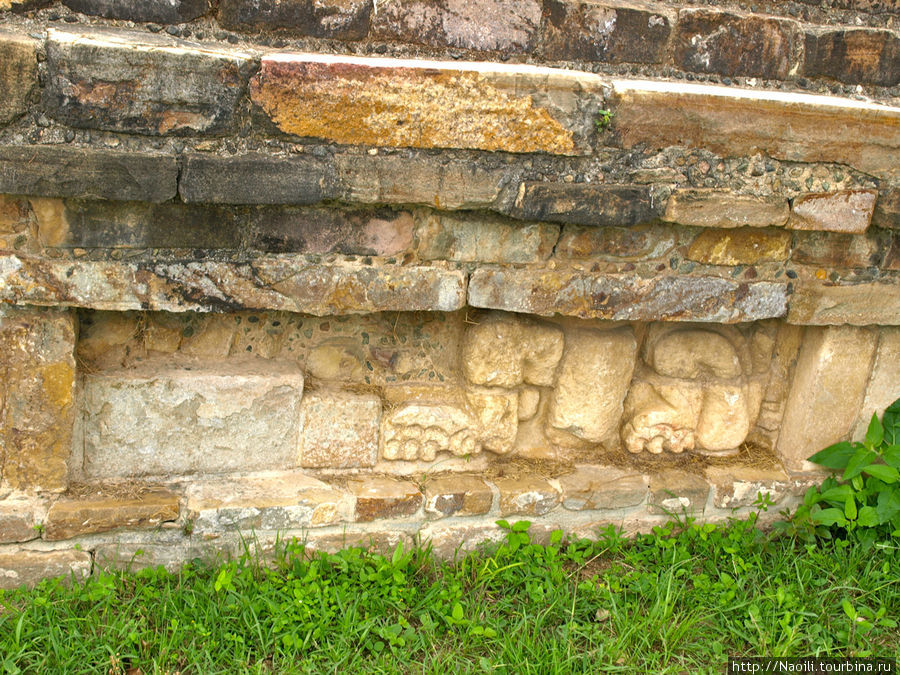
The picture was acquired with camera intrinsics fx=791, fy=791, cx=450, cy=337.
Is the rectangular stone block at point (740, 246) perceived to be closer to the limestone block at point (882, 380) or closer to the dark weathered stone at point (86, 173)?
the limestone block at point (882, 380)

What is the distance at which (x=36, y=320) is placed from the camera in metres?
2.39

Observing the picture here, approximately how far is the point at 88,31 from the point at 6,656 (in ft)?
Result: 5.91

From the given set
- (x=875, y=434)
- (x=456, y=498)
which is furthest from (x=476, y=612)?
(x=875, y=434)

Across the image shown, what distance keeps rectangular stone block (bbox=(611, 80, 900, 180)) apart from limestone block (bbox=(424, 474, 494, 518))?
4.33 feet

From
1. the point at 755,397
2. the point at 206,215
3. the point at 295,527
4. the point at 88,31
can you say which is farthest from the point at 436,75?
the point at 755,397

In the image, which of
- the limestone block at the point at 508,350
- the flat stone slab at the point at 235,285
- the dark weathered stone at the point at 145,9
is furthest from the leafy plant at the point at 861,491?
the dark weathered stone at the point at 145,9

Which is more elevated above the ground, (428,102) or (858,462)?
(428,102)

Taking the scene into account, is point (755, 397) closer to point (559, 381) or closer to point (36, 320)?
point (559, 381)

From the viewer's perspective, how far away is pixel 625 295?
2.72 meters

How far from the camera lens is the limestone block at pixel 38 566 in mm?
2520

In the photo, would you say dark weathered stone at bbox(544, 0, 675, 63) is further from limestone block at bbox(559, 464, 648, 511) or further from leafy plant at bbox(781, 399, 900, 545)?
leafy plant at bbox(781, 399, 900, 545)

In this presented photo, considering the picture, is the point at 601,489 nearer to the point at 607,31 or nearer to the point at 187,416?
the point at 187,416

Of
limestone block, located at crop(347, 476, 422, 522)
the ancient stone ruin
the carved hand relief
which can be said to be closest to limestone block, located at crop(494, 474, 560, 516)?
A: the ancient stone ruin

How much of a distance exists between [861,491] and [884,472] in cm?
16
